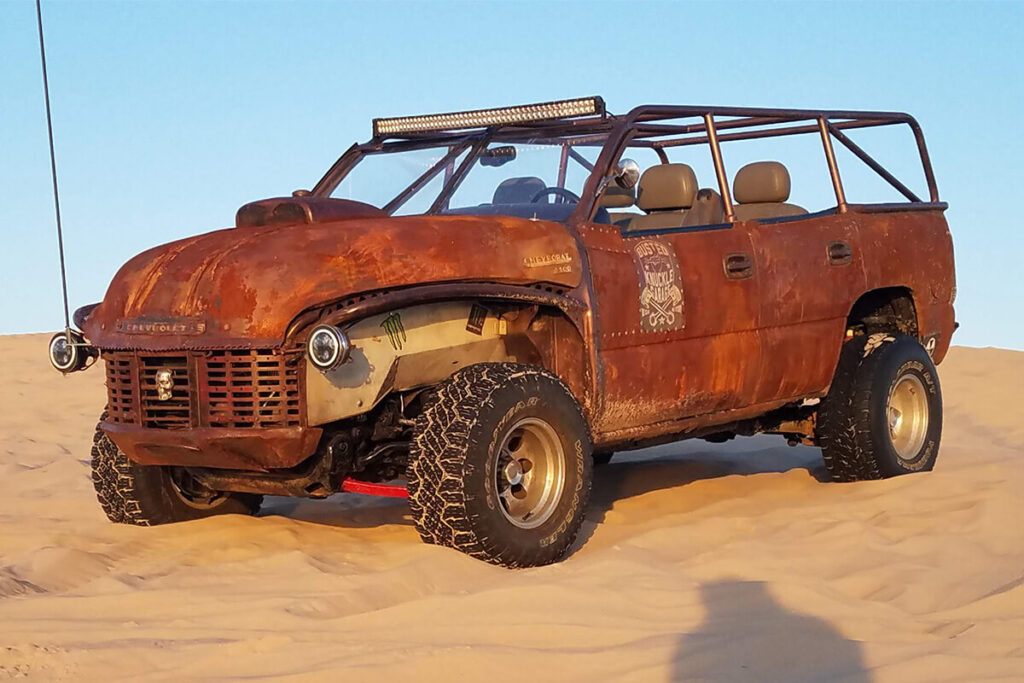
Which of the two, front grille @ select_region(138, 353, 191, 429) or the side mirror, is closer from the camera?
front grille @ select_region(138, 353, 191, 429)

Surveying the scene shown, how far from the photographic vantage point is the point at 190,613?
4.82 meters

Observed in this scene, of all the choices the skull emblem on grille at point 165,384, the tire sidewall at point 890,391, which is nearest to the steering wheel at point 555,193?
the tire sidewall at point 890,391

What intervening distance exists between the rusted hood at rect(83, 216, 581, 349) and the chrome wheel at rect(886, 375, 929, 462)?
312 centimetres

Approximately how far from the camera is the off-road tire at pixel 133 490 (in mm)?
6457

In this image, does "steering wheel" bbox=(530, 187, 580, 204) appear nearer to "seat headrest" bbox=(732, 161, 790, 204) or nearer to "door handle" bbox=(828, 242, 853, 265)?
"seat headrest" bbox=(732, 161, 790, 204)

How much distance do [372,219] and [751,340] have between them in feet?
7.51

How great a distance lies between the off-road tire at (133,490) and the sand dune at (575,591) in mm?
95

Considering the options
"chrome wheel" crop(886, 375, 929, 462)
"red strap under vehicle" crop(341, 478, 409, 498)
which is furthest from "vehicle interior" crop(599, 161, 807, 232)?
"red strap under vehicle" crop(341, 478, 409, 498)

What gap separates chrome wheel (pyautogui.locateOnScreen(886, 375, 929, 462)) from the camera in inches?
324

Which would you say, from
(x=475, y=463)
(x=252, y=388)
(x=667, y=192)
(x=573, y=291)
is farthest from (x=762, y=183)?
(x=252, y=388)

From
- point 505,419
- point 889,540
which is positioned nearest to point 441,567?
point 505,419

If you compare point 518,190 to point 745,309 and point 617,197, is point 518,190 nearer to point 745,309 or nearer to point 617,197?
point 617,197

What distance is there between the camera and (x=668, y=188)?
24.9ft

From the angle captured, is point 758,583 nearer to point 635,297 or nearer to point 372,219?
point 635,297
